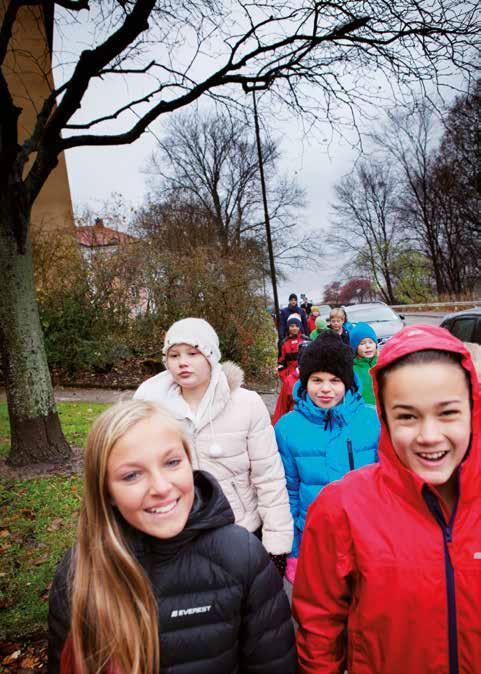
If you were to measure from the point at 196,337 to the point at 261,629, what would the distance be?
5.34 ft

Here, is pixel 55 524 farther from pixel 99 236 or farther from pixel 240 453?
pixel 99 236

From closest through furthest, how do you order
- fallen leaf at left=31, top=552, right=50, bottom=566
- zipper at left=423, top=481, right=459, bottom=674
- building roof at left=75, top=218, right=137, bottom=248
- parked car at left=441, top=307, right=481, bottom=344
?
zipper at left=423, top=481, right=459, bottom=674
fallen leaf at left=31, top=552, right=50, bottom=566
parked car at left=441, top=307, right=481, bottom=344
building roof at left=75, top=218, right=137, bottom=248

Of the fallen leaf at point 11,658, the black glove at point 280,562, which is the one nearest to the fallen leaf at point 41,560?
the fallen leaf at point 11,658

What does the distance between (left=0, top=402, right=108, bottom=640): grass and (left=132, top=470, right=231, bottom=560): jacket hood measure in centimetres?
211

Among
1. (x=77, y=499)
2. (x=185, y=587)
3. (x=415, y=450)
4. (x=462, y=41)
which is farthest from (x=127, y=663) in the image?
(x=462, y=41)

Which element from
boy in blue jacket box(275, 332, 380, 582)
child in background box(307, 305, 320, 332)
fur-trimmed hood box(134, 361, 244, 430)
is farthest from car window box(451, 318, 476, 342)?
child in background box(307, 305, 320, 332)

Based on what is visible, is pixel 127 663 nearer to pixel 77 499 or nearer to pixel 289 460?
pixel 289 460

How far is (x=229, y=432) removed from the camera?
8.59 feet

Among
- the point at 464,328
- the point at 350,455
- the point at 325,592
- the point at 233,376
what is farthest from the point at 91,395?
the point at 325,592

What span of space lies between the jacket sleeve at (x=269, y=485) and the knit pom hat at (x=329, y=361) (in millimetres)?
596

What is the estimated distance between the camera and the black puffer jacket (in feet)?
4.82

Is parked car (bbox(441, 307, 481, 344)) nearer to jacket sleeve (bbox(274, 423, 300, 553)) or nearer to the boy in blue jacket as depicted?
the boy in blue jacket

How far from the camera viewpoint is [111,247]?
13469 millimetres

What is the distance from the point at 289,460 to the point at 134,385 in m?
9.44
